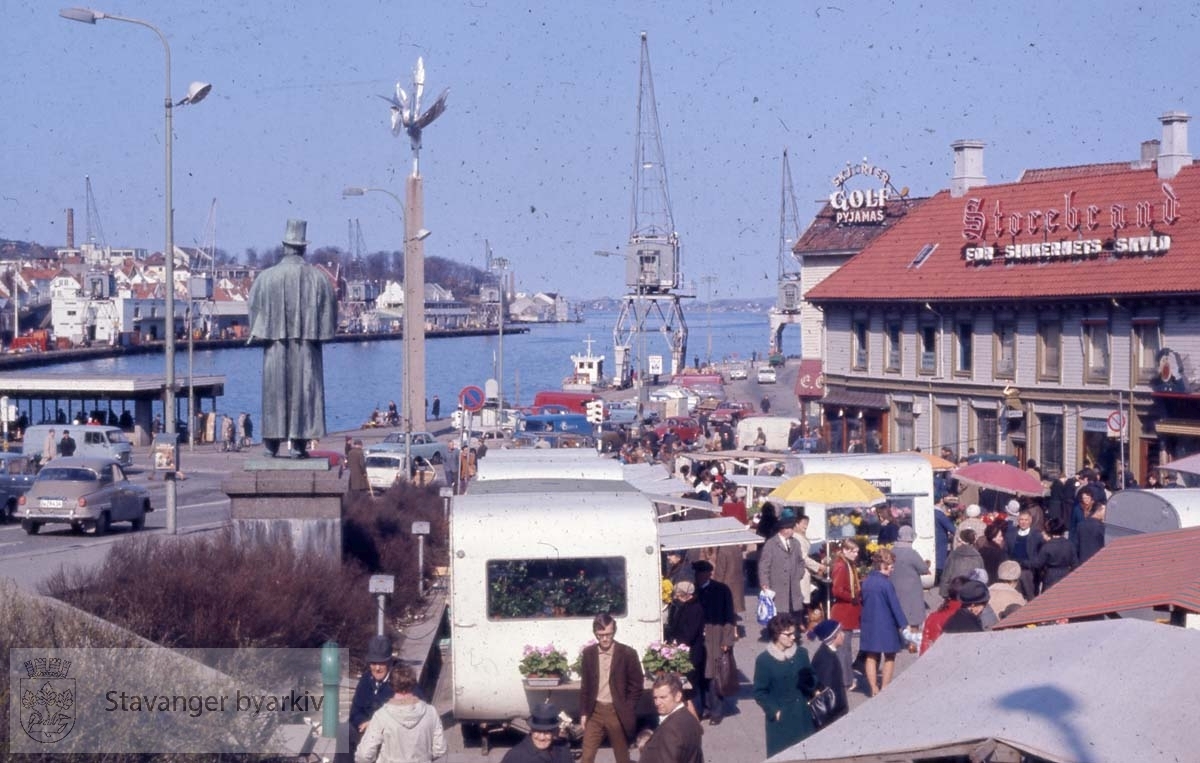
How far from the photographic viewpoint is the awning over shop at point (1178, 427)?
35.1 meters

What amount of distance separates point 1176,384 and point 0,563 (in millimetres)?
26782

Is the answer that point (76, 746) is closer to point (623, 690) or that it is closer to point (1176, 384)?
point (623, 690)

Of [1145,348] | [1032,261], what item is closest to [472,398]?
[1145,348]

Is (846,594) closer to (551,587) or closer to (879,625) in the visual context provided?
(879,625)

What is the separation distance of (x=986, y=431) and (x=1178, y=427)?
7.73 meters

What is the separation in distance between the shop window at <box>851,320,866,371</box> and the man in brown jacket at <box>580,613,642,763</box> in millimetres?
38249

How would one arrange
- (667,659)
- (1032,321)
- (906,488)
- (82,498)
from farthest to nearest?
(1032,321), (82,498), (906,488), (667,659)

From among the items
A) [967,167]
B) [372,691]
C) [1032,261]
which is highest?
[967,167]

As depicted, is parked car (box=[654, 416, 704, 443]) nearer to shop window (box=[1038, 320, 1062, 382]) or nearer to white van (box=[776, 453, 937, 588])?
shop window (box=[1038, 320, 1062, 382])

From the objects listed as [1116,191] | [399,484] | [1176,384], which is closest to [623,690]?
[399,484]

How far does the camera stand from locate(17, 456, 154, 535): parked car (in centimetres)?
2802

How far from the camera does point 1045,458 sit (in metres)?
40.4

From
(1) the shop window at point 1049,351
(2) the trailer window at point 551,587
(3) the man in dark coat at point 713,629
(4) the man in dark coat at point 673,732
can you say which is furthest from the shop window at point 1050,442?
(4) the man in dark coat at point 673,732

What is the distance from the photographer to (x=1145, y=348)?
37.2 m
